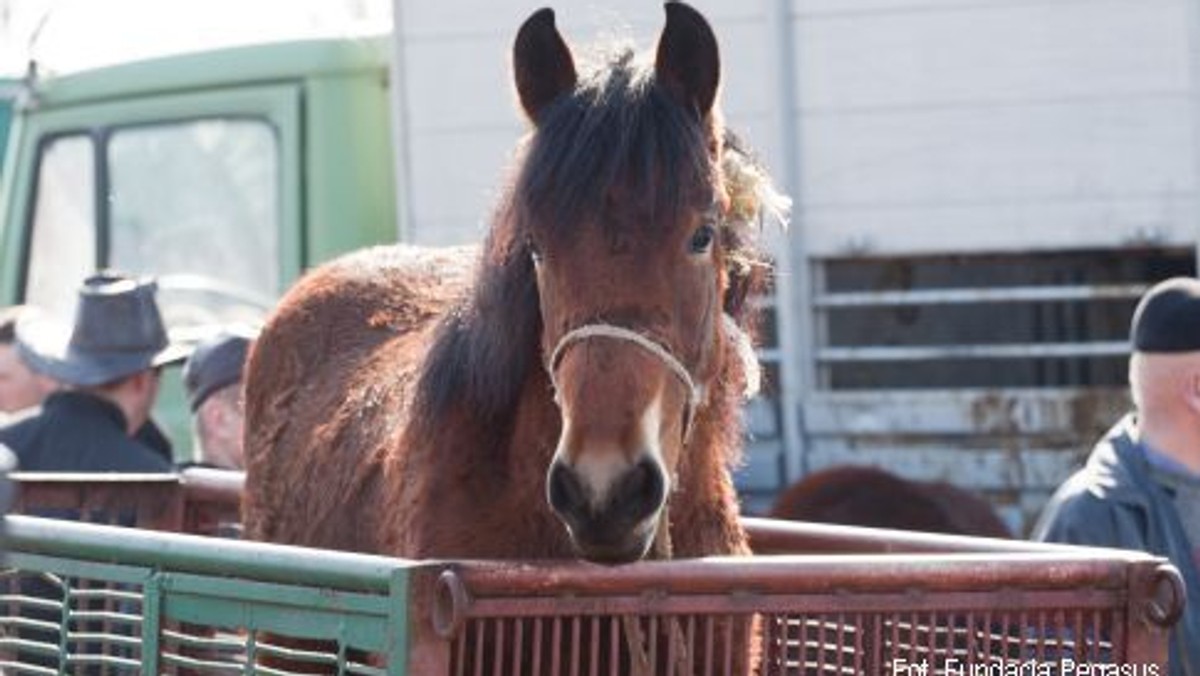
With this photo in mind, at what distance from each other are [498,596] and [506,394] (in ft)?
2.63

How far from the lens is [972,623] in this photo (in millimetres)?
3615

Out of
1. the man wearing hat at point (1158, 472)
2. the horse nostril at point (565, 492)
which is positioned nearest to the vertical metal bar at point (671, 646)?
the horse nostril at point (565, 492)

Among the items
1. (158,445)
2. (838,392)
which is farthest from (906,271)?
Answer: (158,445)

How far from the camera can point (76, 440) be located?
251 inches

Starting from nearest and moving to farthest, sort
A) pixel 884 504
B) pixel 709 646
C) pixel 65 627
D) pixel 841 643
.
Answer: pixel 709 646
pixel 841 643
pixel 65 627
pixel 884 504

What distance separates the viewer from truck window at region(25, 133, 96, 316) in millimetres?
9180

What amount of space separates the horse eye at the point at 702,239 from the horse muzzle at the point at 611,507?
1.51 ft

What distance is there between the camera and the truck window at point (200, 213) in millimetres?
8750

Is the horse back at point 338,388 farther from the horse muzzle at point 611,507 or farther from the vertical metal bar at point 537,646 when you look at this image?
the vertical metal bar at point 537,646

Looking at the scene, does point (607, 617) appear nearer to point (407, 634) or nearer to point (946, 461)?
point (407, 634)

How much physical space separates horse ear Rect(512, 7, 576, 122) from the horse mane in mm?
54

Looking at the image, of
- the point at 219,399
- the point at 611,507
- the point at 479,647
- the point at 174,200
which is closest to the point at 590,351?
the point at 611,507

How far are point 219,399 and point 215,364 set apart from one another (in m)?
0.10

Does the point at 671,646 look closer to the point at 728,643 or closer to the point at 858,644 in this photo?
the point at 728,643
